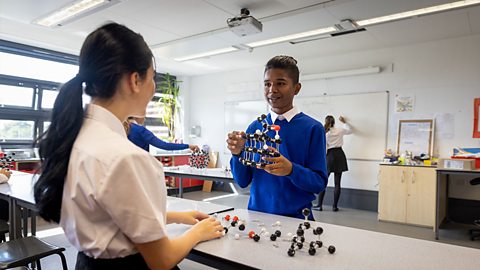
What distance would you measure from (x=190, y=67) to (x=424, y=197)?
5009mm

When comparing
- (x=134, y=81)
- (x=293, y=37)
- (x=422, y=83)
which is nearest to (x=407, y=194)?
(x=422, y=83)

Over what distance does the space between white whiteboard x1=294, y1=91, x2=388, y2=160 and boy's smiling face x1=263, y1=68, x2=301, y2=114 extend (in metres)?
4.23

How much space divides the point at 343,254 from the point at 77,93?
3.06 ft

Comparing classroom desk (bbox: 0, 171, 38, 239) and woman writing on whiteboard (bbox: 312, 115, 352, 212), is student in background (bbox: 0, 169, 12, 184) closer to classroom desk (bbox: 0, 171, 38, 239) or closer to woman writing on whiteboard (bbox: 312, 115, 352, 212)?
classroom desk (bbox: 0, 171, 38, 239)

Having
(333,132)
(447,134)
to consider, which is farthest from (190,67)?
(447,134)

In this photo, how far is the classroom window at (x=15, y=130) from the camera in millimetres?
5102

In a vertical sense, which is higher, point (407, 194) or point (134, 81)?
point (134, 81)

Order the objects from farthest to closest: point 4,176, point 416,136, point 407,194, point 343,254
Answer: point 416,136 → point 407,194 → point 4,176 → point 343,254

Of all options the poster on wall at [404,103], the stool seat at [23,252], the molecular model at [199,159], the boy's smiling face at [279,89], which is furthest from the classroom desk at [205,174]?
the poster on wall at [404,103]

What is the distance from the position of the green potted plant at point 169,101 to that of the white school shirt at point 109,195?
21.8 ft

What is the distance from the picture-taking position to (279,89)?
1.56 m

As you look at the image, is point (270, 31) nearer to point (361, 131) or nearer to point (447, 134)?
point (361, 131)

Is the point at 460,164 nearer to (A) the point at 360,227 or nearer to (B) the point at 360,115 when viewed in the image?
(A) the point at 360,227

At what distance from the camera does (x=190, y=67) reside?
22.9ft
